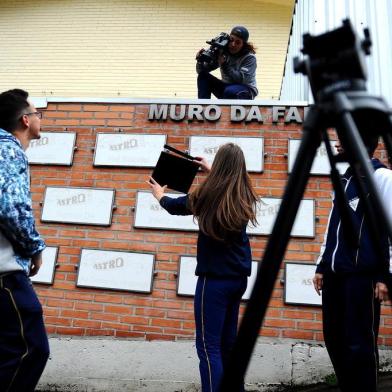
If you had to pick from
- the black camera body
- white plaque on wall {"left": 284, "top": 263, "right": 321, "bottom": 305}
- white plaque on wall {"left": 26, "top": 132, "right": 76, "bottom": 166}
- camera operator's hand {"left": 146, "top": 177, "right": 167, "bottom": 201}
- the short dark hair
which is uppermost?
the black camera body

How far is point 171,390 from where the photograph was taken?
3.20 metres

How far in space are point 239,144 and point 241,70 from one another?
119cm

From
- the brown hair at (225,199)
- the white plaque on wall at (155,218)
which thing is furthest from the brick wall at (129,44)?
the brown hair at (225,199)

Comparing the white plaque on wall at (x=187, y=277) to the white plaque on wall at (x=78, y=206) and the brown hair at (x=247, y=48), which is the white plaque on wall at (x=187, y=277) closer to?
the white plaque on wall at (x=78, y=206)

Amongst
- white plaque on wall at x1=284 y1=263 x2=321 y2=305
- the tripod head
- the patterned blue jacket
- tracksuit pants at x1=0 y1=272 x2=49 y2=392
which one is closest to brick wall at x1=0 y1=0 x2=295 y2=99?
white plaque on wall at x1=284 y1=263 x2=321 y2=305

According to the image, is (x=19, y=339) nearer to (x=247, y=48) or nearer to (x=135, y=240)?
(x=135, y=240)

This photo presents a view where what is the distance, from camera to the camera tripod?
1.08m

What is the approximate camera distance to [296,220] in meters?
3.80

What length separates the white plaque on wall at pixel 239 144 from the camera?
4.10 meters

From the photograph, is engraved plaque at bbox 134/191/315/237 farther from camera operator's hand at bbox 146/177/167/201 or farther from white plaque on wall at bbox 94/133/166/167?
camera operator's hand at bbox 146/177/167/201

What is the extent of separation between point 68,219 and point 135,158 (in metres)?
0.89

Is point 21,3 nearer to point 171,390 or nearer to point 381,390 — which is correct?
point 171,390

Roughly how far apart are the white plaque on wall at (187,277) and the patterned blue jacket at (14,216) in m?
2.01

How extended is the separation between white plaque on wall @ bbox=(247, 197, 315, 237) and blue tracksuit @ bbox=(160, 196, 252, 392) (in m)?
1.21
